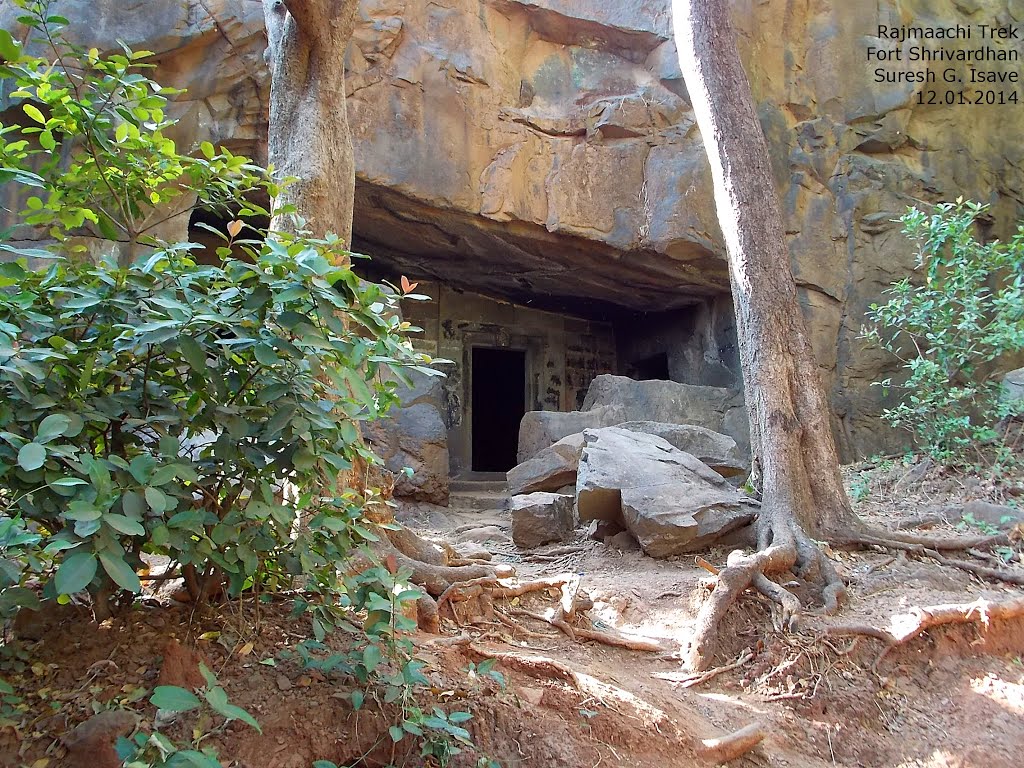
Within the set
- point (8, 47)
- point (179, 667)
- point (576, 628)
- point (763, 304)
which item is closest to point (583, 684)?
point (576, 628)

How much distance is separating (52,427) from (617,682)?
6.26 ft

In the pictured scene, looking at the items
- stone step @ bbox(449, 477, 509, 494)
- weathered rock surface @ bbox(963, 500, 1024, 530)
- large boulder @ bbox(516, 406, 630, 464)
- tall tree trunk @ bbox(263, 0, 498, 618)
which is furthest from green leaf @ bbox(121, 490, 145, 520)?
stone step @ bbox(449, 477, 509, 494)

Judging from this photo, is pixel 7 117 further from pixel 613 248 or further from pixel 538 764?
pixel 538 764

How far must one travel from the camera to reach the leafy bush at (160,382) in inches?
49.7

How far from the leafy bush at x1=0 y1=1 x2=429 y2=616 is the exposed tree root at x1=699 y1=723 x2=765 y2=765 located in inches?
48.9

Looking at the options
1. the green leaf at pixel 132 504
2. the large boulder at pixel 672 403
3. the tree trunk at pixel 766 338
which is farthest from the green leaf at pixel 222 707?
the large boulder at pixel 672 403

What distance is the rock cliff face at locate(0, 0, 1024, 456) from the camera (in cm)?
737

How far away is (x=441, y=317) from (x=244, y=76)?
3.92m

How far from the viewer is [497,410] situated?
13.1 m

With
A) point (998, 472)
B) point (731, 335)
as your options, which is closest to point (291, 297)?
point (998, 472)

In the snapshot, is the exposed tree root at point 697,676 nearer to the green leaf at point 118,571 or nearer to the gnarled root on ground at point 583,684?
the gnarled root on ground at point 583,684

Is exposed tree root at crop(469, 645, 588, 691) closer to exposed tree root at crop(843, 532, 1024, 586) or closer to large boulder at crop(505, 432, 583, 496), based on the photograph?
exposed tree root at crop(843, 532, 1024, 586)

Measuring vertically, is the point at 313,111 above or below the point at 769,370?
above

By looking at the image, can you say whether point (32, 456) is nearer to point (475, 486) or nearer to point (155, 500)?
point (155, 500)
